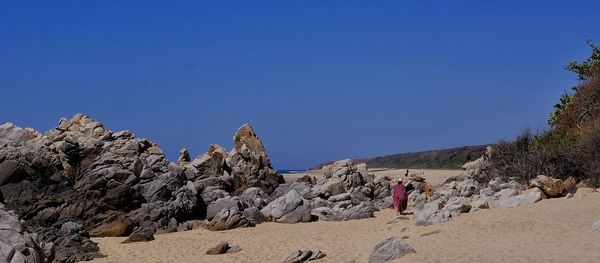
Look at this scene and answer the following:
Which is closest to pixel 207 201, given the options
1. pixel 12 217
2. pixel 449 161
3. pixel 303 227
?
pixel 303 227

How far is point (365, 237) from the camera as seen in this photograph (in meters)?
23.6

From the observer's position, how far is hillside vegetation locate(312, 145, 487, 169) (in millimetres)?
88500

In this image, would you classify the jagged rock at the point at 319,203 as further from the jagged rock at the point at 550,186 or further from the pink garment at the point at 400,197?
the jagged rock at the point at 550,186

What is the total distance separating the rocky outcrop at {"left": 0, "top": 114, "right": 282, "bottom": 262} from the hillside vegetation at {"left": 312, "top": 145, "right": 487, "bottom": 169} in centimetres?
5561

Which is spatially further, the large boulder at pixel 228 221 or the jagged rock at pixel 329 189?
the jagged rock at pixel 329 189

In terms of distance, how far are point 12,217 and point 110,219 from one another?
16.4 metres

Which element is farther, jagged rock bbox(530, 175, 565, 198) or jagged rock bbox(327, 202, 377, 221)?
jagged rock bbox(327, 202, 377, 221)

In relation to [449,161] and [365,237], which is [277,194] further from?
[449,161]

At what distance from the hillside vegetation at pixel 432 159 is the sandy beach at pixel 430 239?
196 feet

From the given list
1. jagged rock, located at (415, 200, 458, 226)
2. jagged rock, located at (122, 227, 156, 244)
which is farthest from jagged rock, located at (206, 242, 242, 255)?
jagged rock, located at (415, 200, 458, 226)

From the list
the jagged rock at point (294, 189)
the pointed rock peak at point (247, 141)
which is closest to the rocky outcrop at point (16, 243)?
the jagged rock at point (294, 189)

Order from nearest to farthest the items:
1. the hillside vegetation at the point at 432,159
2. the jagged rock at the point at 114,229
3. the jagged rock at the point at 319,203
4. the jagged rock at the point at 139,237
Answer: the jagged rock at the point at 139,237 < the jagged rock at the point at 114,229 < the jagged rock at the point at 319,203 < the hillside vegetation at the point at 432,159

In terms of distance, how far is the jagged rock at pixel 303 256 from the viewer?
19.3 meters

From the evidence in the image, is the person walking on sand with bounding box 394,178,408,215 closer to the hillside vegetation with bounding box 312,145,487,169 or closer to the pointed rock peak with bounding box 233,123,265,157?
the pointed rock peak with bounding box 233,123,265,157
